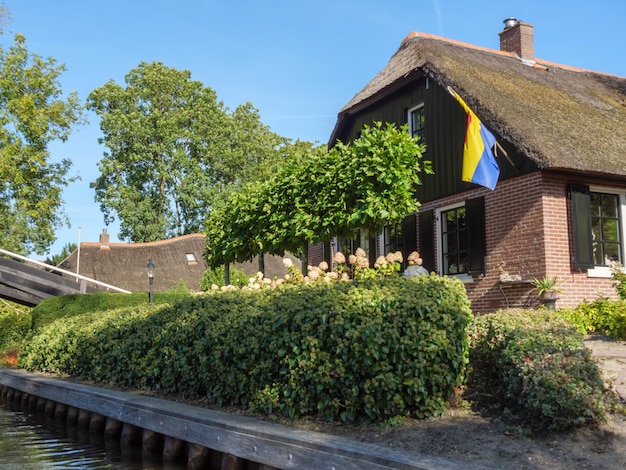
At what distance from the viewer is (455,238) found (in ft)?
45.9

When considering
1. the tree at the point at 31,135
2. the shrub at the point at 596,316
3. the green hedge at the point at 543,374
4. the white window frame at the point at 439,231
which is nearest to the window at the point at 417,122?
the white window frame at the point at 439,231

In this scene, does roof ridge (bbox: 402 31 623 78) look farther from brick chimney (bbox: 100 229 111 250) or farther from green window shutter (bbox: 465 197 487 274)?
brick chimney (bbox: 100 229 111 250)

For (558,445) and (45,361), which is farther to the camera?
(45,361)

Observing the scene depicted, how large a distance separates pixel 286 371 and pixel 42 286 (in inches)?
554

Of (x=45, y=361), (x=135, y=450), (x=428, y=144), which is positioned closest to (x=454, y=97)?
(x=428, y=144)

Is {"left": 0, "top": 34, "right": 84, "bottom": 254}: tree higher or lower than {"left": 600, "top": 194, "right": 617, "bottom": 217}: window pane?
higher

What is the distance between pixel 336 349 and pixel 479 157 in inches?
269

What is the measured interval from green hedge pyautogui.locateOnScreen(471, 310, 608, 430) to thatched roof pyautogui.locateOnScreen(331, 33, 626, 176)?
529cm

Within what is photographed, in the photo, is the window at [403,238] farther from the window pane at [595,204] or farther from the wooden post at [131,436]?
the wooden post at [131,436]

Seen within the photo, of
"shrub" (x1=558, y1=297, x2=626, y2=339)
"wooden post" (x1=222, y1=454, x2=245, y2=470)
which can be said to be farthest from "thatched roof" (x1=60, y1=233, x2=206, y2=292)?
"wooden post" (x1=222, y1=454, x2=245, y2=470)

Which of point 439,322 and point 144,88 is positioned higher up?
point 144,88

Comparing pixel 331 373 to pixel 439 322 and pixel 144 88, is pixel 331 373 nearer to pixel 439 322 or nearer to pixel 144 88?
pixel 439 322

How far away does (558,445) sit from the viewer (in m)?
5.21

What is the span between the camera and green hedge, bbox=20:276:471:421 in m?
6.17
